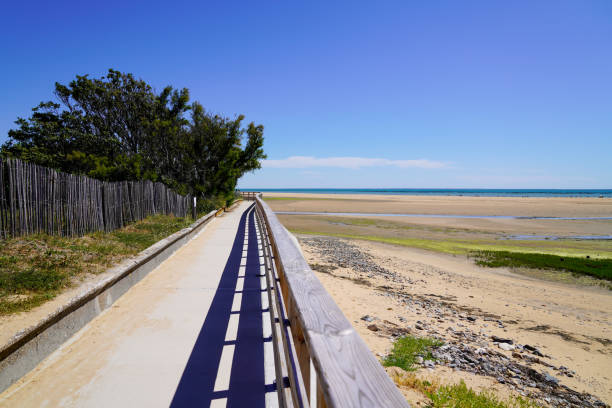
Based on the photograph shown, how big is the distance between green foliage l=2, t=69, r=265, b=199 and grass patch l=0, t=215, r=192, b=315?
14.5 metres

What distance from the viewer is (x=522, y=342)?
17.5 ft

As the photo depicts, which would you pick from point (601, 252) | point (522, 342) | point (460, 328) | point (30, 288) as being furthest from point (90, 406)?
point (601, 252)

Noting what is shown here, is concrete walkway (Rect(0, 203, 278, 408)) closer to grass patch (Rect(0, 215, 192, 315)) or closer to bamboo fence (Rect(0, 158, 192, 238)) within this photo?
grass patch (Rect(0, 215, 192, 315))

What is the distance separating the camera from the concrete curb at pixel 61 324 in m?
2.66

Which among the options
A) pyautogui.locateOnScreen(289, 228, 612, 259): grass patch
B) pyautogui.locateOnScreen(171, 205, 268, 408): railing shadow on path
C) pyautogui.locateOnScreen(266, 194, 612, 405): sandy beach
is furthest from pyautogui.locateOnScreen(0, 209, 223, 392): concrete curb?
pyautogui.locateOnScreen(289, 228, 612, 259): grass patch

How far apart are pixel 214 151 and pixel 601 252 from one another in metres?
23.0

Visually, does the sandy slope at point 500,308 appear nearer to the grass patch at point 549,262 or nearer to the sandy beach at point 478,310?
the sandy beach at point 478,310

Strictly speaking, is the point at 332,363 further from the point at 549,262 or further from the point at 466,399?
the point at 549,262

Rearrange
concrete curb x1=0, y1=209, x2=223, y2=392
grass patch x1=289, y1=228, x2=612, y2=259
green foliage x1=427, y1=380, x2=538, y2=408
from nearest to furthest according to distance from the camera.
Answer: concrete curb x1=0, y1=209, x2=223, y2=392 < green foliage x1=427, y1=380, x2=538, y2=408 < grass patch x1=289, y1=228, x2=612, y2=259

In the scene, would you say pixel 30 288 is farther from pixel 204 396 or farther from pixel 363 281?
pixel 363 281

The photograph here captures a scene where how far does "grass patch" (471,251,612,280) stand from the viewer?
1132cm

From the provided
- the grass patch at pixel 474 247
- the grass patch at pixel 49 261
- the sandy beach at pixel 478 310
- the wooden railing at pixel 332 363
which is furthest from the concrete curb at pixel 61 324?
the grass patch at pixel 474 247

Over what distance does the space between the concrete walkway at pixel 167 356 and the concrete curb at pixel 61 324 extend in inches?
3.5

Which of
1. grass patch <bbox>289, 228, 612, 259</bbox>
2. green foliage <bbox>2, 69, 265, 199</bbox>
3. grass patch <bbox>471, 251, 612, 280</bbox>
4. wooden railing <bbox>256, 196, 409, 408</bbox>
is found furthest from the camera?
green foliage <bbox>2, 69, 265, 199</bbox>
